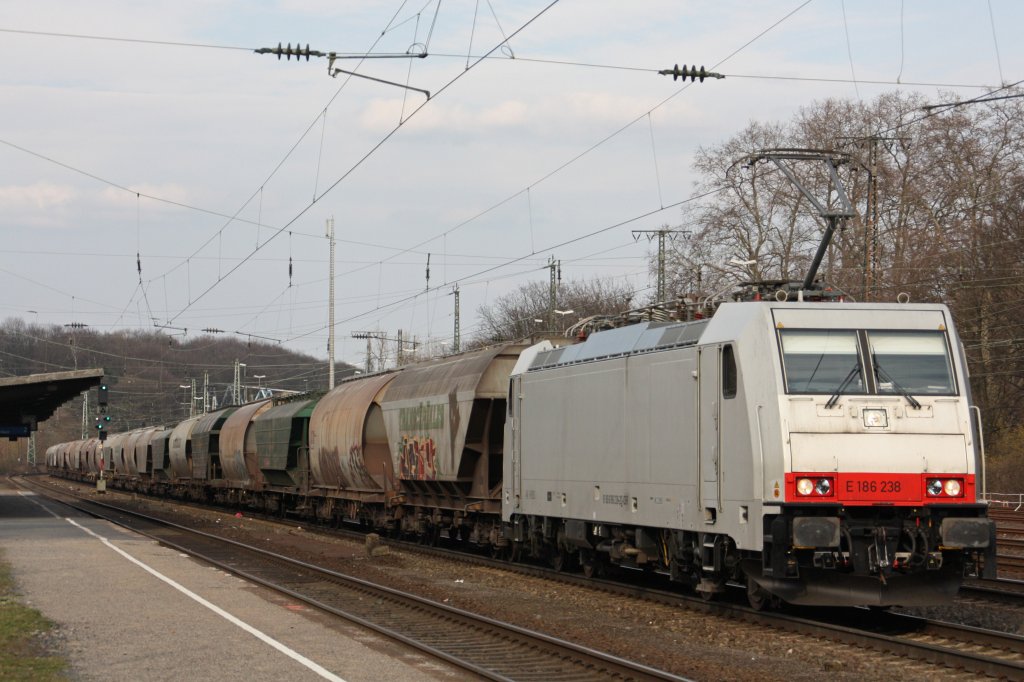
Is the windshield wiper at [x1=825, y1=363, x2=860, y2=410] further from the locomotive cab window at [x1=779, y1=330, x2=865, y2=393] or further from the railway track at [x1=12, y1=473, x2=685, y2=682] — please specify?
the railway track at [x1=12, y1=473, x2=685, y2=682]

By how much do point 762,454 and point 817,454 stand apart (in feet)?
1.85

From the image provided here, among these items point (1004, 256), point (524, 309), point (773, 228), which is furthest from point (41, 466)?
point (1004, 256)

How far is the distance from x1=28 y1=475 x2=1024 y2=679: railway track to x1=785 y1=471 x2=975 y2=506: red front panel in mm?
1333

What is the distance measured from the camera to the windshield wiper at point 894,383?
13.1 meters

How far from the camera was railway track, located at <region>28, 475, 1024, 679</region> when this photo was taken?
1117 cm

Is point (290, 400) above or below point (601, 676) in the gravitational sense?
above

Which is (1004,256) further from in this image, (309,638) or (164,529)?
(309,638)

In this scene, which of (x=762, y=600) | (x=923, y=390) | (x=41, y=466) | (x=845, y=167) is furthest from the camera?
(x=41, y=466)

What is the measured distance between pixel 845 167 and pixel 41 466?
119 m

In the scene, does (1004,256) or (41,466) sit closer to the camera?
(1004,256)

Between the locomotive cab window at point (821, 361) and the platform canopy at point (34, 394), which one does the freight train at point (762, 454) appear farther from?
the platform canopy at point (34, 394)

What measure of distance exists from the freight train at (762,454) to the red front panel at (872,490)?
1 cm

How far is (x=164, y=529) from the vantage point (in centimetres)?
3444

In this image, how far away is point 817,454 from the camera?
1274 cm
